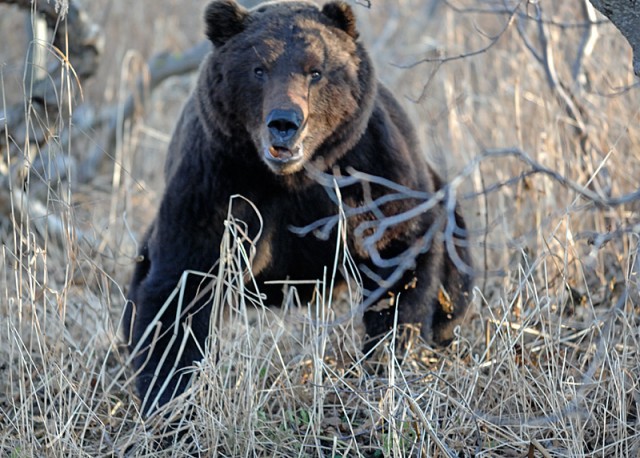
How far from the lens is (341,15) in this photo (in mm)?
4375

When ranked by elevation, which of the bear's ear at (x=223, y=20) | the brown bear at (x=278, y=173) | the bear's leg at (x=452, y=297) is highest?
the bear's ear at (x=223, y=20)

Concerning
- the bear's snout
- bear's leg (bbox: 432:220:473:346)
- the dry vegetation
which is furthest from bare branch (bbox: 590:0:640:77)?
bear's leg (bbox: 432:220:473:346)

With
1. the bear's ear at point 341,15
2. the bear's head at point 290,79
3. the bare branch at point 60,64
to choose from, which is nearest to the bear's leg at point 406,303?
the bear's head at point 290,79

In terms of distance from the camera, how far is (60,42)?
20.5 ft

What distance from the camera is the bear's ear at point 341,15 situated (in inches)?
171

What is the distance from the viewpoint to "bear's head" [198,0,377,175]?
13.6ft

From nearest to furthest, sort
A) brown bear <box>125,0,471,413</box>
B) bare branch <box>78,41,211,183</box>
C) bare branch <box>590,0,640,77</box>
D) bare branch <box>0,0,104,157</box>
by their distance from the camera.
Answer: bare branch <box>590,0,640,77</box> < brown bear <box>125,0,471,413</box> < bare branch <box>0,0,104,157</box> < bare branch <box>78,41,211,183</box>

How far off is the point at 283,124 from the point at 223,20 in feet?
2.17

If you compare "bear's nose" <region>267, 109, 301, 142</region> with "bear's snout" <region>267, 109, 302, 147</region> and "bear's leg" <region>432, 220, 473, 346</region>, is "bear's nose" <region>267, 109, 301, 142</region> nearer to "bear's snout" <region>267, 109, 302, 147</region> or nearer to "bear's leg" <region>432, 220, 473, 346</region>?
"bear's snout" <region>267, 109, 302, 147</region>

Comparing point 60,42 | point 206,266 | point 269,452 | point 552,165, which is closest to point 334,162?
point 206,266

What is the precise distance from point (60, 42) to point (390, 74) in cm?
440

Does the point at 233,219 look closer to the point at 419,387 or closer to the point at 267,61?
the point at 267,61

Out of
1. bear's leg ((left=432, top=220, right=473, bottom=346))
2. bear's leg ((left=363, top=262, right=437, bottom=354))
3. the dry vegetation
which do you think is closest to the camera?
the dry vegetation

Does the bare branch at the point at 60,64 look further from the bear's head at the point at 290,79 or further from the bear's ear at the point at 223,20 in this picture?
the bear's head at the point at 290,79
